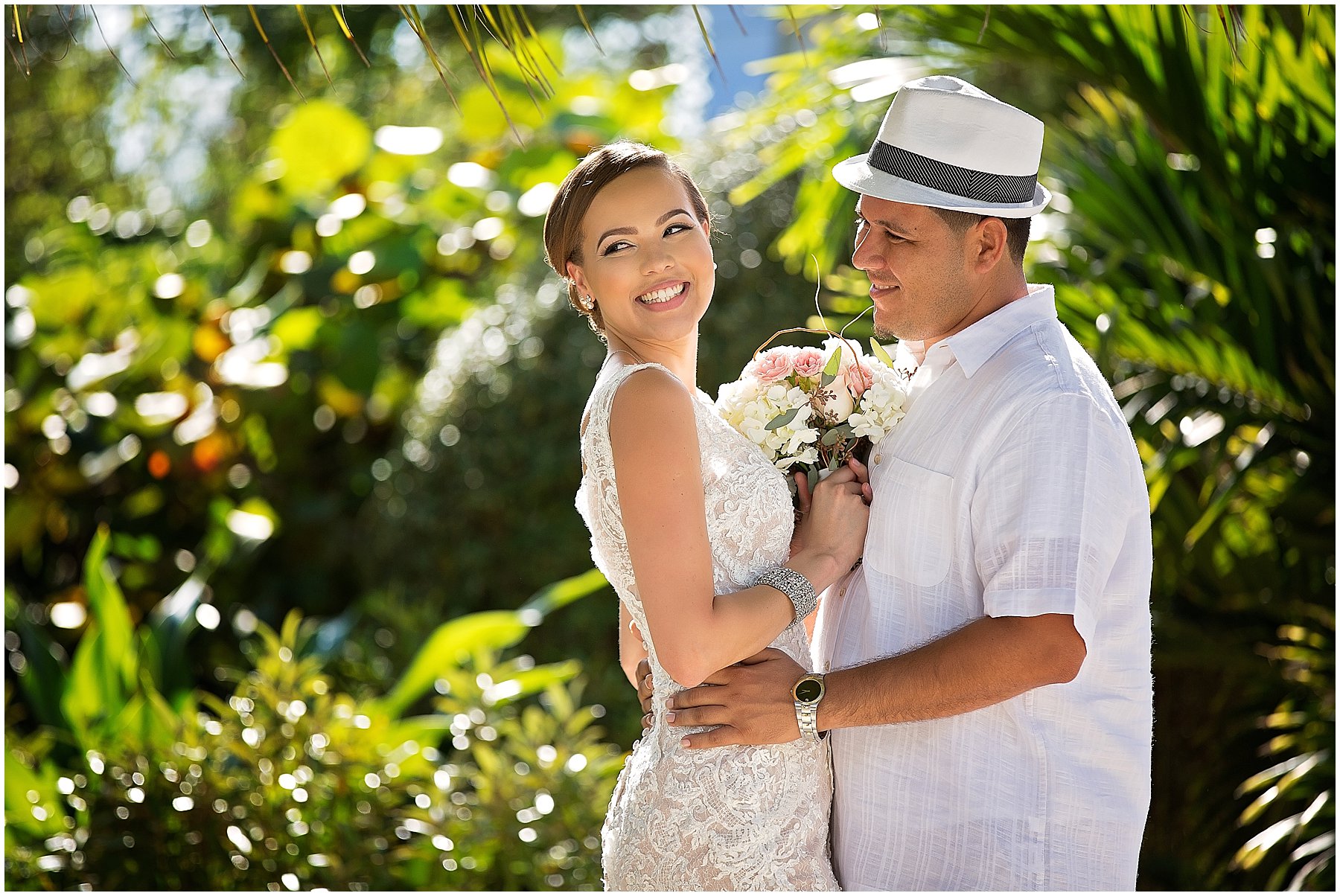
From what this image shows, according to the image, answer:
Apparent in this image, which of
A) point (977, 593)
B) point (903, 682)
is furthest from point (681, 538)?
point (977, 593)

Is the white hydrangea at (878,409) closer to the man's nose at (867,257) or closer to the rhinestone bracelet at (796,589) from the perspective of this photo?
the man's nose at (867,257)

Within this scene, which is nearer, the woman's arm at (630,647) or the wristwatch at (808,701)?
the wristwatch at (808,701)

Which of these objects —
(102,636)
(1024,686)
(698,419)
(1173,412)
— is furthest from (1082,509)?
(102,636)

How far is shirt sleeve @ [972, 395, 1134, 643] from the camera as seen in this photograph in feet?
6.90

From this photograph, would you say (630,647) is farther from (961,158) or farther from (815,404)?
(961,158)

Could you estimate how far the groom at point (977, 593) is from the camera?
216 centimetres

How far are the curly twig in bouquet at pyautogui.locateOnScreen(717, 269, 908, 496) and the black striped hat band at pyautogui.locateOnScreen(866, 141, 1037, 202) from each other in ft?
1.18

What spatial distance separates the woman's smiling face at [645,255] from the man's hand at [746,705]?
2.26 ft

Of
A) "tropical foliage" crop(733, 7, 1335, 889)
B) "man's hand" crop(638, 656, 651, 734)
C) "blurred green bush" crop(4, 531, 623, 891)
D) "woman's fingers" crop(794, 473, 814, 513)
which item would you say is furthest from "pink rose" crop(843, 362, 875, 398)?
"blurred green bush" crop(4, 531, 623, 891)

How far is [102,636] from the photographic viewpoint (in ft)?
16.5

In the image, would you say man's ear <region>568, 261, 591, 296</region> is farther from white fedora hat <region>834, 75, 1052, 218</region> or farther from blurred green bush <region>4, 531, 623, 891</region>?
blurred green bush <region>4, 531, 623, 891</region>

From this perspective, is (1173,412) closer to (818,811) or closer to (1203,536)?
(1203,536)

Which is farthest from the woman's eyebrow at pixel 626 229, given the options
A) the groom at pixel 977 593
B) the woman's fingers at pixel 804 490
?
the woman's fingers at pixel 804 490

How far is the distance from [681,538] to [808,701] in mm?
405
